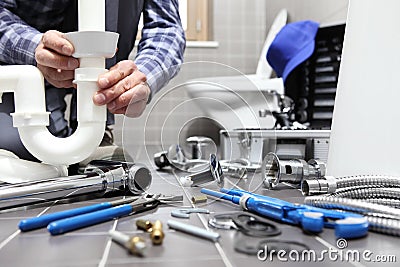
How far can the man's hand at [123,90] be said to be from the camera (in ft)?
1.88

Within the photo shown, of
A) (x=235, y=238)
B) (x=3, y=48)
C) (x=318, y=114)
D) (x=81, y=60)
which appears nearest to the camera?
(x=235, y=238)

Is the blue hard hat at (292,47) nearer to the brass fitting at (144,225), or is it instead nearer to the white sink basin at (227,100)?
the white sink basin at (227,100)

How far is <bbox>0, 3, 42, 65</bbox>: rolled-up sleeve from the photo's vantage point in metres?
0.71

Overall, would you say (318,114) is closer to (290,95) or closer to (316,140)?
(290,95)

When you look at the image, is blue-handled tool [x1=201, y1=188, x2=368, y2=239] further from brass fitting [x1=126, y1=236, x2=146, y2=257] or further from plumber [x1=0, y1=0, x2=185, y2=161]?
plumber [x1=0, y1=0, x2=185, y2=161]

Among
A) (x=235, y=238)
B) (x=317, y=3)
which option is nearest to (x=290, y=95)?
(x=317, y=3)

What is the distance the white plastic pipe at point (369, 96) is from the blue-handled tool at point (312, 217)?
0.45ft

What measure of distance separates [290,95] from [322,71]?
0.64 feet

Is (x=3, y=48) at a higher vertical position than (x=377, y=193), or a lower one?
higher

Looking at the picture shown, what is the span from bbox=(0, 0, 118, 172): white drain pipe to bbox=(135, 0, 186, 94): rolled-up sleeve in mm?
174

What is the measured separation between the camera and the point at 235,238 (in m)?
0.38

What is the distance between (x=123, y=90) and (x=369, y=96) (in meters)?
0.31

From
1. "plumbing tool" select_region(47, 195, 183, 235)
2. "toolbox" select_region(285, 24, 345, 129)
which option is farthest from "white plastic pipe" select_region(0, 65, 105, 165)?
"toolbox" select_region(285, 24, 345, 129)

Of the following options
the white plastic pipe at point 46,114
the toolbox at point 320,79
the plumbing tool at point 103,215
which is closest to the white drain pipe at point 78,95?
the white plastic pipe at point 46,114
